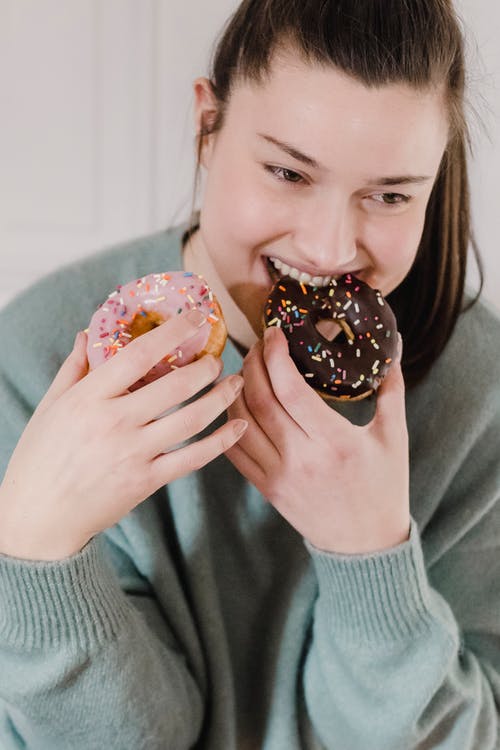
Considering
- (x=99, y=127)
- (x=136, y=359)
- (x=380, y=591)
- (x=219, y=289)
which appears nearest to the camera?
(x=136, y=359)

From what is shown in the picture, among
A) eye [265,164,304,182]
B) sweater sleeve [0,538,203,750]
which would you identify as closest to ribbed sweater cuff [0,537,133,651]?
sweater sleeve [0,538,203,750]

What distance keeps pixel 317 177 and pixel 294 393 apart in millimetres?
245

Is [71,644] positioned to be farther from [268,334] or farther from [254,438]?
[268,334]

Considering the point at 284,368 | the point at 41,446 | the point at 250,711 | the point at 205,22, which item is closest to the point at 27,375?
the point at 41,446

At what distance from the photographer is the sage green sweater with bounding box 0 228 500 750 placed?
93 cm

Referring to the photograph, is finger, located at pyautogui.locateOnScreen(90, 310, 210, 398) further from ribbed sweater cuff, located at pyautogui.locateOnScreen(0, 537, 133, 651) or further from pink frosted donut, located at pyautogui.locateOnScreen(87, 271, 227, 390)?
ribbed sweater cuff, located at pyautogui.locateOnScreen(0, 537, 133, 651)

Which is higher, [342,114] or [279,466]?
[342,114]

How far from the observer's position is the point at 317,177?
34.3 inches

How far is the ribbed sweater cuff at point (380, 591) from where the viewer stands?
938 millimetres

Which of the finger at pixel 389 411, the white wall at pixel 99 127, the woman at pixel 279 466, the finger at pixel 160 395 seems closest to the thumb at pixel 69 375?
the woman at pixel 279 466

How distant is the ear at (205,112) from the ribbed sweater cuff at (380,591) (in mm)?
542

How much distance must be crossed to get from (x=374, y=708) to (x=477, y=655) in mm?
223

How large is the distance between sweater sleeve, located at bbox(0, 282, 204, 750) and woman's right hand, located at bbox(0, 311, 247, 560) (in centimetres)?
7

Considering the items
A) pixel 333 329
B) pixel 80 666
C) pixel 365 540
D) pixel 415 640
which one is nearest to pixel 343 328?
pixel 333 329
